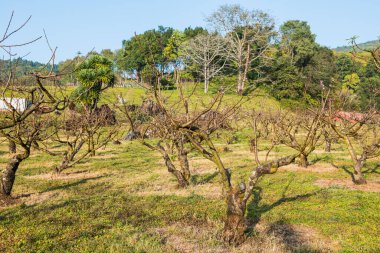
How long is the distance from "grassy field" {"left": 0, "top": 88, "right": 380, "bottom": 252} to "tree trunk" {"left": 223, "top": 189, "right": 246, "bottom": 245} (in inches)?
12.8

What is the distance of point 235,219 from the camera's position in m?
11.0

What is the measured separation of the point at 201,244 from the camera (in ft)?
35.9

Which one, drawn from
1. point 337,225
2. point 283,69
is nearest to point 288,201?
point 337,225

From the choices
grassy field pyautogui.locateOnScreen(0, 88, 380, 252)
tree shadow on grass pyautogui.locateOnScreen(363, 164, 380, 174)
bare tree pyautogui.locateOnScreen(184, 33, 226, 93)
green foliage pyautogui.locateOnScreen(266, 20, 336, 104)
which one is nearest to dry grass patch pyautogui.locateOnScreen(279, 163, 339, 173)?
grassy field pyautogui.locateOnScreen(0, 88, 380, 252)

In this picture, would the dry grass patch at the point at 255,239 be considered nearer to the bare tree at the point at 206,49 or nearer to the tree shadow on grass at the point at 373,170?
the tree shadow on grass at the point at 373,170

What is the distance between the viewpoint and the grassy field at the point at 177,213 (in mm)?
11047

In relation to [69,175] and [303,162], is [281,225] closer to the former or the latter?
[303,162]

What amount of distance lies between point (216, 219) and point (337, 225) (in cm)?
442

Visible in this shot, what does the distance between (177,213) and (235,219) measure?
4.17 metres

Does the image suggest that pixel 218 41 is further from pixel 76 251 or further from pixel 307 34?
pixel 76 251

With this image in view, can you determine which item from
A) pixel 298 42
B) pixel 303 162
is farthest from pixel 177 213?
pixel 298 42

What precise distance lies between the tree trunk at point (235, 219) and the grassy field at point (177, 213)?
33cm

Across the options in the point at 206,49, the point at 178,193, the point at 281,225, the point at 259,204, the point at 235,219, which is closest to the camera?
the point at 235,219

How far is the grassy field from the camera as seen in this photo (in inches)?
435
